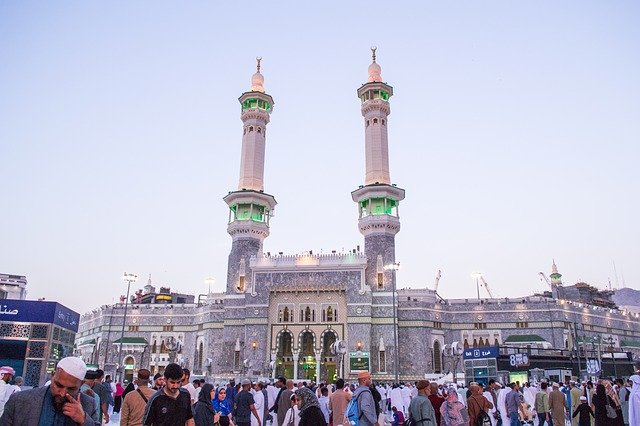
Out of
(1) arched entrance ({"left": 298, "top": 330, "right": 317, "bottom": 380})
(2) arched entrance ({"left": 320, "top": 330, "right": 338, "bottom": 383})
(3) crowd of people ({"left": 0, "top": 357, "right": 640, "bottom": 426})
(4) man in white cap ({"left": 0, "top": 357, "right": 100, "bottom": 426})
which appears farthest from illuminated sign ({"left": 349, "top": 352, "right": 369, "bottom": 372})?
(4) man in white cap ({"left": 0, "top": 357, "right": 100, "bottom": 426})

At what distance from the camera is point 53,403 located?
12.0 ft

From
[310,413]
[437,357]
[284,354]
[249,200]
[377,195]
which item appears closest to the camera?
[310,413]

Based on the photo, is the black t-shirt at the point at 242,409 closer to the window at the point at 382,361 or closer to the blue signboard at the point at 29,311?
the blue signboard at the point at 29,311

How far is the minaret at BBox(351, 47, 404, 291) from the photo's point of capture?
51.0m

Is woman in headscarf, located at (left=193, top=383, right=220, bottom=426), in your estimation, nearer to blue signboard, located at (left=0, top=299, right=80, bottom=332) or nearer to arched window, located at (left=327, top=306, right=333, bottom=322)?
blue signboard, located at (left=0, top=299, right=80, bottom=332)

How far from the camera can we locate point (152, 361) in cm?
5769

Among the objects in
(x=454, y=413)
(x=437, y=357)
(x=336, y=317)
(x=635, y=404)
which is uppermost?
(x=336, y=317)

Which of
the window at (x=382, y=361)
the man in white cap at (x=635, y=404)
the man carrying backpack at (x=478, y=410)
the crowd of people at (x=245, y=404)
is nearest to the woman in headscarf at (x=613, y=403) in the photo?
the crowd of people at (x=245, y=404)

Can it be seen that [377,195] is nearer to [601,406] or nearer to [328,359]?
[328,359]

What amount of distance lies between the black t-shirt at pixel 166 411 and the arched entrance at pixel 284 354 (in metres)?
43.9

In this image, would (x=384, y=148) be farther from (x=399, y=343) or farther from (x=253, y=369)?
(x=253, y=369)

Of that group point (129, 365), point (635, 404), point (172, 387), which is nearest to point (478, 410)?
point (635, 404)

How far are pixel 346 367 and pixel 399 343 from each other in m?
5.49

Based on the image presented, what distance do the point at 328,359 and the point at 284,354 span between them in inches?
160
